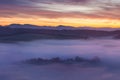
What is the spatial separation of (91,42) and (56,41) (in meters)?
14.0

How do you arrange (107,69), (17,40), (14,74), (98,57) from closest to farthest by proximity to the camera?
1. (14,74)
2. (107,69)
3. (98,57)
4. (17,40)

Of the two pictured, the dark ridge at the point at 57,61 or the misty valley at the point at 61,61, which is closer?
the misty valley at the point at 61,61

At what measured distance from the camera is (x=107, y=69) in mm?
101500

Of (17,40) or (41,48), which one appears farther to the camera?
(41,48)

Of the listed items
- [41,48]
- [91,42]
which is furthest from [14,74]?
[91,42]

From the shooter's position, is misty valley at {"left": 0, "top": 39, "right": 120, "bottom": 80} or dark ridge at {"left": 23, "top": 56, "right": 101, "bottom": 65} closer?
misty valley at {"left": 0, "top": 39, "right": 120, "bottom": 80}

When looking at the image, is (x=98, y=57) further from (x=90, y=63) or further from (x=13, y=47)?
(x=13, y=47)

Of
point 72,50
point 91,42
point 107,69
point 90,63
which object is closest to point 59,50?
point 72,50

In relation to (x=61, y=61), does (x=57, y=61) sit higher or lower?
higher

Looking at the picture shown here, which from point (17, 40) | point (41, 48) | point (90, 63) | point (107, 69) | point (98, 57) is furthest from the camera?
point (41, 48)

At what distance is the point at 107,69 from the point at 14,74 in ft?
89.7

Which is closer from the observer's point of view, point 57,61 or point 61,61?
point 57,61

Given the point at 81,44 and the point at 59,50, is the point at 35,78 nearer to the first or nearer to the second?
the point at 59,50

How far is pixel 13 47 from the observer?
136m
